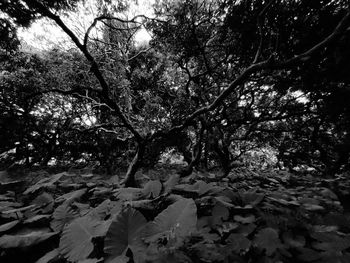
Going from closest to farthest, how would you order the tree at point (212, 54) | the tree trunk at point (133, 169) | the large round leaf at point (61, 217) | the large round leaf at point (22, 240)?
the large round leaf at point (22, 240), the large round leaf at point (61, 217), the tree trunk at point (133, 169), the tree at point (212, 54)

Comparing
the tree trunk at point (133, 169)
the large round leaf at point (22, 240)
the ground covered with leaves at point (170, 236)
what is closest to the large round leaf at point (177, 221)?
the ground covered with leaves at point (170, 236)

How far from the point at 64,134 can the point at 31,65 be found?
12.8 feet

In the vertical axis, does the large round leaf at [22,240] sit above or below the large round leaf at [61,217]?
below

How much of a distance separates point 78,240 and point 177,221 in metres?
0.50

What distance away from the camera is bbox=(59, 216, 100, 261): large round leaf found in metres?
0.92

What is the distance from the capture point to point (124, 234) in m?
0.95

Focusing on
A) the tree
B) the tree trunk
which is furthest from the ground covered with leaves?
the tree

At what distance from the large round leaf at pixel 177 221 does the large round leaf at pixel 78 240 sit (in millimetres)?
290

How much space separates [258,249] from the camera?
0.97 meters

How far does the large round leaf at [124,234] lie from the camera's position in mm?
886

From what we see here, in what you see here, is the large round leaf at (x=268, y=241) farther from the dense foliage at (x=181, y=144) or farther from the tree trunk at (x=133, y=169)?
the tree trunk at (x=133, y=169)

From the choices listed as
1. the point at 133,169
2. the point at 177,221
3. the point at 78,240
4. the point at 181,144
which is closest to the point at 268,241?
the point at 177,221

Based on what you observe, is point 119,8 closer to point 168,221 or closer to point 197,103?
point 197,103

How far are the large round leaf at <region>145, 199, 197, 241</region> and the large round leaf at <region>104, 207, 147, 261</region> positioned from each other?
5 cm
